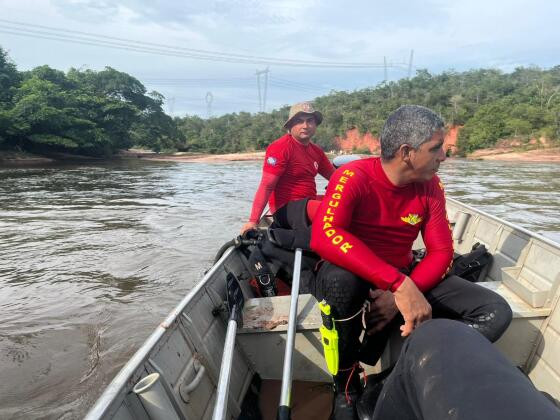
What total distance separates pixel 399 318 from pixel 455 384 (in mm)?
1326

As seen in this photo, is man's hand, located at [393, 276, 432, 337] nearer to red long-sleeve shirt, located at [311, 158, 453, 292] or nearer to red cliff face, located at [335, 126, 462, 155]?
red long-sleeve shirt, located at [311, 158, 453, 292]

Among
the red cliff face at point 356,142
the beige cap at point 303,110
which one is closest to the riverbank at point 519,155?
the red cliff face at point 356,142

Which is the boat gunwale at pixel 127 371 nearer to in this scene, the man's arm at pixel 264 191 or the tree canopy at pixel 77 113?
the man's arm at pixel 264 191

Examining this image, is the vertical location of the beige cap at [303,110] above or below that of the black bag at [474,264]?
above

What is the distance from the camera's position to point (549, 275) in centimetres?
297

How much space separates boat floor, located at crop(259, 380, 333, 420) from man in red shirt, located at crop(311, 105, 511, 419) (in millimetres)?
406

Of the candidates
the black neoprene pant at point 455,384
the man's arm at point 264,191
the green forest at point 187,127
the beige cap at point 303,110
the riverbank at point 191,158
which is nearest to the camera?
the black neoprene pant at point 455,384

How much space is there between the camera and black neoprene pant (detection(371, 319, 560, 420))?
2.69 ft

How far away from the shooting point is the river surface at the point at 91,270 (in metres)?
3.68

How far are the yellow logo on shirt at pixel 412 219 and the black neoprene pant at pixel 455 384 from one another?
3.87 ft

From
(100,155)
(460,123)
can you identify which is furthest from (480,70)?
(100,155)

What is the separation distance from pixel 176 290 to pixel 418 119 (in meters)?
4.52

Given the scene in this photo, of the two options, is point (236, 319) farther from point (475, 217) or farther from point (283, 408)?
point (475, 217)

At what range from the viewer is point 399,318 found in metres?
2.18
